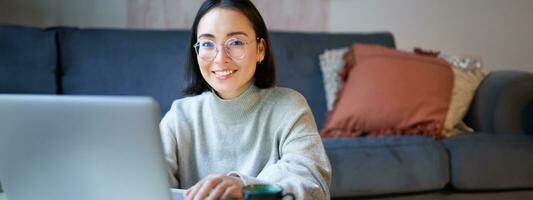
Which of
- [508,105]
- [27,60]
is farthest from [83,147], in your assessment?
[508,105]

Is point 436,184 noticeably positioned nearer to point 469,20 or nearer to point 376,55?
point 376,55

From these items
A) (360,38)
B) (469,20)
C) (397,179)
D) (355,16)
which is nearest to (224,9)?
(397,179)

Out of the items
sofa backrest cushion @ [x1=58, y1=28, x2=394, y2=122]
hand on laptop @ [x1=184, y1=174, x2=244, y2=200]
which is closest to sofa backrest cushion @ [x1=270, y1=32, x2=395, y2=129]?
sofa backrest cushion @ [x1=58, y1=28, x2=394, y2=122]

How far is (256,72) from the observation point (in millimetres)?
1271

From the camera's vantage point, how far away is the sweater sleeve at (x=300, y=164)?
3.27 feet

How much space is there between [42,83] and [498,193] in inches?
65.1

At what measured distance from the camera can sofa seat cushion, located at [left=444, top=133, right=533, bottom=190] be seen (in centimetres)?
214

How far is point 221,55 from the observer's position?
3.77 feet

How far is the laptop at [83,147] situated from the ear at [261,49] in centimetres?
51

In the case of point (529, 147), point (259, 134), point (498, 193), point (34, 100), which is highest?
point (34, 100)

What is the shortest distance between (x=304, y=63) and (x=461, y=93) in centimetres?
64

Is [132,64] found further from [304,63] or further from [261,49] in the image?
[261,49]

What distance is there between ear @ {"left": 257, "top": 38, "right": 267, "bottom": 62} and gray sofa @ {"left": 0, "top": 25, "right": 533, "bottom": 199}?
2.82 ft

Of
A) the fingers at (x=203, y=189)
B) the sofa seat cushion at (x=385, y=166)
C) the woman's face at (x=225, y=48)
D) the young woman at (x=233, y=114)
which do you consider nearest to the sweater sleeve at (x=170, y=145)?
the young woman at (x=233, y=114)
